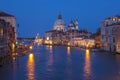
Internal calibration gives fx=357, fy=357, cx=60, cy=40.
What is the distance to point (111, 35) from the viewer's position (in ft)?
225

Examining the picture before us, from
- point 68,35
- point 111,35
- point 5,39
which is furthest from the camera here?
point 68,35

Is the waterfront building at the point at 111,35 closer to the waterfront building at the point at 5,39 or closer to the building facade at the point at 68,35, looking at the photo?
the waterfront building at the point at 5,39

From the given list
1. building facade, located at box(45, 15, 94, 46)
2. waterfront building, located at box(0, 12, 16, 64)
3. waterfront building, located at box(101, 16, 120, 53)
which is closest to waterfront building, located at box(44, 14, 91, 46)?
building facade, located at box(45, 15, 94, 46)

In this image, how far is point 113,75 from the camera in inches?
1124

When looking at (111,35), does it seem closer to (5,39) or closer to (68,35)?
(5,39)

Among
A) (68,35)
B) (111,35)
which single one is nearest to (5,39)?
(111,35)

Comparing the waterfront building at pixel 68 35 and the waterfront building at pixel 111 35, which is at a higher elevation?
the waterfront building at pixel 68 35

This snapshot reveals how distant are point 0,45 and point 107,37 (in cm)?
3306

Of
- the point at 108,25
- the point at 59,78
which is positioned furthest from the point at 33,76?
the point at 108,25

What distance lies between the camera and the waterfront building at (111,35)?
63.9m

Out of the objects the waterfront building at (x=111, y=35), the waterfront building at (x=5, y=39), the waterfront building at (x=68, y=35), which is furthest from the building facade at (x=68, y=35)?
the waterfront building at (x=5, y=39)

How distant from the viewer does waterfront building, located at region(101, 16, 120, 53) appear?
210 ft

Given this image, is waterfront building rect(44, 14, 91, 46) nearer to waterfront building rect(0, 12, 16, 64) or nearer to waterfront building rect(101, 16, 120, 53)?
waterfront building rect(101, 16, 120, 53)

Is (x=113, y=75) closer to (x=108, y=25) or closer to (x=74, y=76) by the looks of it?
(x=74, y=76)
